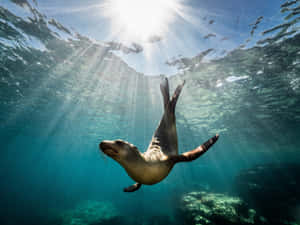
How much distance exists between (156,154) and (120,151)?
2.50ft

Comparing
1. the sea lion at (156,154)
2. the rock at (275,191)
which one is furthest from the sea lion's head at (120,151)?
the rock at (275,191)

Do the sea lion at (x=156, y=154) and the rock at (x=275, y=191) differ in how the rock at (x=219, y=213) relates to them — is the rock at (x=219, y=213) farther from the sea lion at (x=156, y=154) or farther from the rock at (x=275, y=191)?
the sea lion at (x=156, y=154)

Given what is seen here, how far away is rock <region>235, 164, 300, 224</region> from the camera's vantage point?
10.4m

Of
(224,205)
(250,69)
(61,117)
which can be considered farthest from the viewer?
(61,117)

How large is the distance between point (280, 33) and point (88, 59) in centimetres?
1177

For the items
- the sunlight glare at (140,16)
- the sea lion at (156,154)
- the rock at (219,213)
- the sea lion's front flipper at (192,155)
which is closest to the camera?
the sea lion at (156,154)

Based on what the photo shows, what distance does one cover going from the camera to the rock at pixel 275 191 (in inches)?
411

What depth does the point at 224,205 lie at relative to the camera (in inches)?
369

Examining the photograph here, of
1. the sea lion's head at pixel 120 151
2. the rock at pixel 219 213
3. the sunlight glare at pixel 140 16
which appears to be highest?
the sunlight glare at pixel 140 16

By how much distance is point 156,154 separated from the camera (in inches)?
86.8

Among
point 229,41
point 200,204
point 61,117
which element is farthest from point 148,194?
point 229,41

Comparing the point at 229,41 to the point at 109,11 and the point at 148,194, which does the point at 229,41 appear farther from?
the point at 148,194

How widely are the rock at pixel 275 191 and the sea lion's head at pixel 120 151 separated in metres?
12.1

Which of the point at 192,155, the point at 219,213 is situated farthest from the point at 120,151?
the point at 219,213
